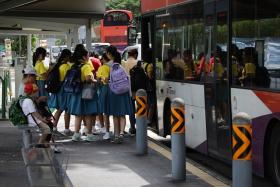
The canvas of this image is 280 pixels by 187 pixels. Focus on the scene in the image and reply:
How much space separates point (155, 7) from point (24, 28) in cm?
793

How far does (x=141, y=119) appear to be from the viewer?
33.2 ft

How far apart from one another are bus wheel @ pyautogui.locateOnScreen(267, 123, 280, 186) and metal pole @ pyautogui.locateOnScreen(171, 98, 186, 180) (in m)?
1.09

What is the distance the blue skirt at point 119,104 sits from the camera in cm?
1182

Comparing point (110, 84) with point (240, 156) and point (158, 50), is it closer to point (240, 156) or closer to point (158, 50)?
point (158, 50)

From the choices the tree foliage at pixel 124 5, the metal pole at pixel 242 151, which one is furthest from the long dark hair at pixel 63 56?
the tree foliage at pixel 124 5

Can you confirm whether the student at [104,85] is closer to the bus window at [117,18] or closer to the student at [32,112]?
the student at [32,112]

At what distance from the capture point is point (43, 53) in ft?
47.6

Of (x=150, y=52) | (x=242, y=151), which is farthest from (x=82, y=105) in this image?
(x=242, y=151)

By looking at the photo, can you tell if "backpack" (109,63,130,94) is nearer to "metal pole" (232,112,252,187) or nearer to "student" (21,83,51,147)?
"student" (21,83,51,147)

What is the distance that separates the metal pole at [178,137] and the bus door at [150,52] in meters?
4.58

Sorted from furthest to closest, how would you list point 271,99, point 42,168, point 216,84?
point 216,84, point 271,99, point 42,168

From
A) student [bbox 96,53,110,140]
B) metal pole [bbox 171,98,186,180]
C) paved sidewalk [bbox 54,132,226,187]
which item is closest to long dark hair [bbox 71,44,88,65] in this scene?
student [bbox 96,53,110,140]

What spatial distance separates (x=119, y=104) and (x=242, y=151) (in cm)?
588

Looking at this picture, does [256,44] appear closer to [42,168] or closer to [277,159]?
[277,159]
